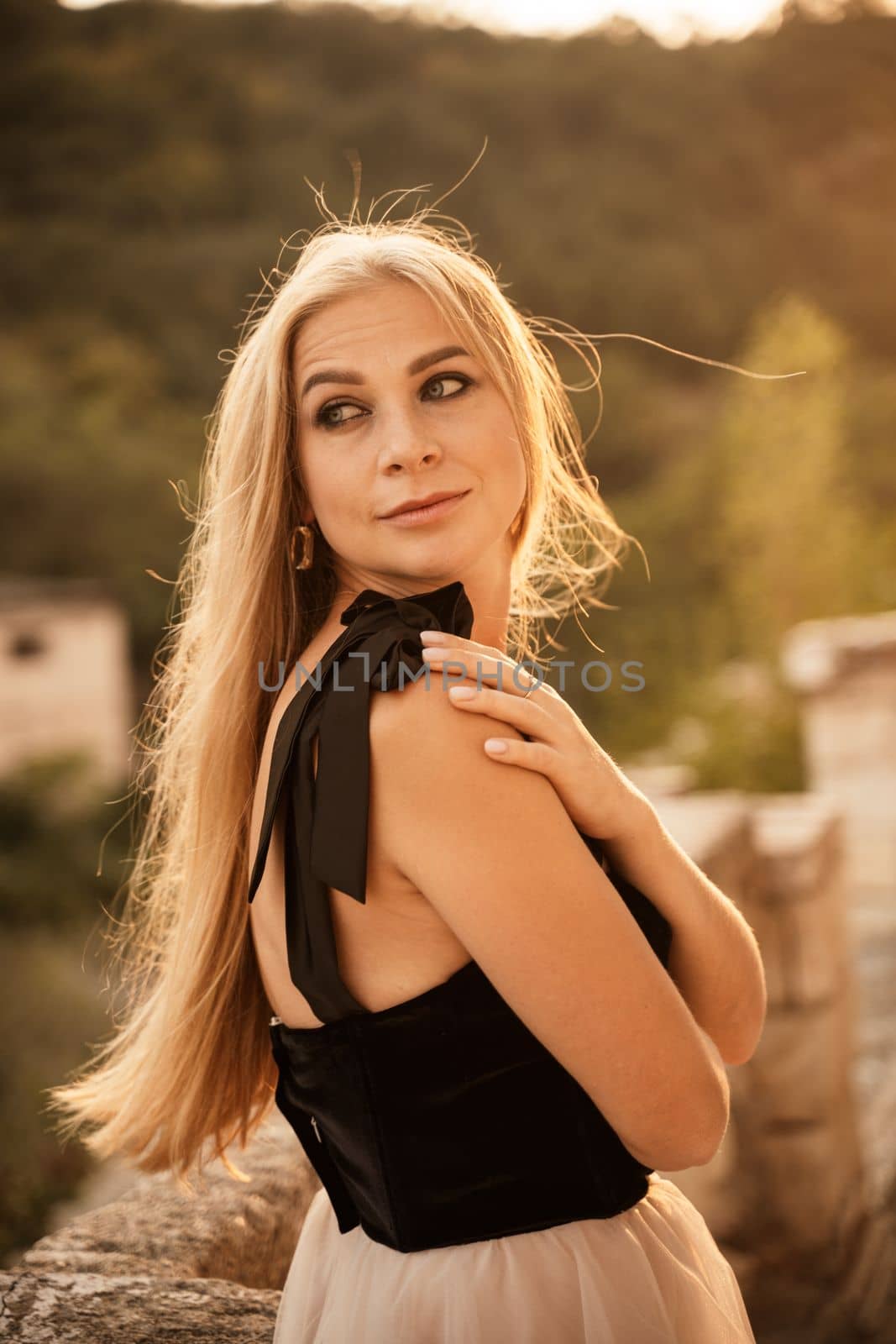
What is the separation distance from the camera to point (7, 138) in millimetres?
28641

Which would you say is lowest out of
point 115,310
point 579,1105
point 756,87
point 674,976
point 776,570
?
point 579,1105

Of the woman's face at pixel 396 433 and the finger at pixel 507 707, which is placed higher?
the woman's face at pixel 396 433

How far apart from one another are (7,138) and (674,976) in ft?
106


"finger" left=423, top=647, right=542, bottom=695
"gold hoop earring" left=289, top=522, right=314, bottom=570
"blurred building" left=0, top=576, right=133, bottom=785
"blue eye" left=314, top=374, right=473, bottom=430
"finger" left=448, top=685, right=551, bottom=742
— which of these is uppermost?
"blurred building" left=0, top=576, right=133, bottom=785

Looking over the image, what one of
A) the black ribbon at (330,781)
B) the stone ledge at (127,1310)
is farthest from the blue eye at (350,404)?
the stone ledge at (127,1310)

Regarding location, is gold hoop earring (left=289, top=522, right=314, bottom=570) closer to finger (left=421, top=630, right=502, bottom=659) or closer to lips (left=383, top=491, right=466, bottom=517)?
lips (left=383, top=491, right=466, bottom=517)

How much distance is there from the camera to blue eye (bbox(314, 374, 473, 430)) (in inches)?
48.3

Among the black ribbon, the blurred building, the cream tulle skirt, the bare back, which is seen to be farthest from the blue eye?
the blurred building

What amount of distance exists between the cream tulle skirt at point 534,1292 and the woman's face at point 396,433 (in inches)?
25.7

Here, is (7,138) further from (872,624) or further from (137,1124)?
(137,1124)

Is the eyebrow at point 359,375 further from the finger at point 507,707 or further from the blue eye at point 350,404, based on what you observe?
the finger at point 507,707

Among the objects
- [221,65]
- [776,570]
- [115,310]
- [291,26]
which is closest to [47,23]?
[221,65]

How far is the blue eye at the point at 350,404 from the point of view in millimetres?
1226

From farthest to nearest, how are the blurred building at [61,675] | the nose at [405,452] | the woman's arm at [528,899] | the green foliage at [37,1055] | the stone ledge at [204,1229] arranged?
the blurred building at [61,675] → the green foliage at [37,1055] → the stone ledge at [204,1229] → the nose at [405,452] → the woman's arm at [528,899]
